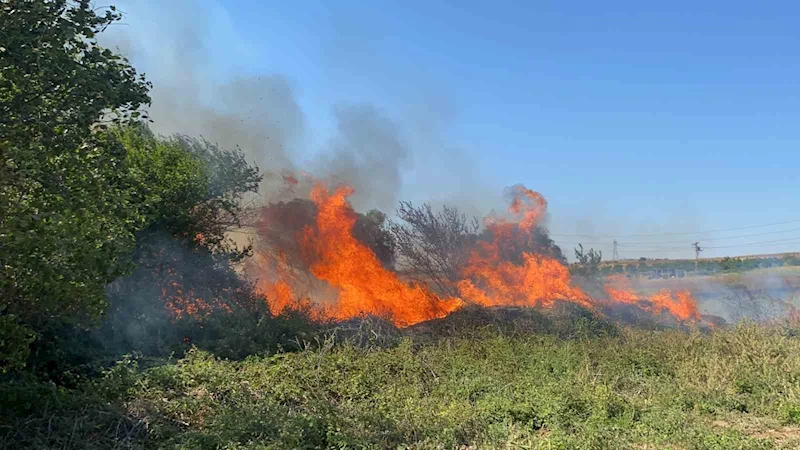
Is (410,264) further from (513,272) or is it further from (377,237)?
(513,272)

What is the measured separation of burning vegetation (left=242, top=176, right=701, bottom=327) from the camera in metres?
20.3

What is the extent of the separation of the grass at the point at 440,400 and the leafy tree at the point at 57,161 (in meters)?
1.90

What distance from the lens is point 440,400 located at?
30.2ft

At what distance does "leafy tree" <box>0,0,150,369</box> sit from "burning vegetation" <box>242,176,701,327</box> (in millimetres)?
10159

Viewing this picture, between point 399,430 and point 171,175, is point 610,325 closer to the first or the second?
point 399,430

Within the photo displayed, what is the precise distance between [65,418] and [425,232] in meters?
20.4

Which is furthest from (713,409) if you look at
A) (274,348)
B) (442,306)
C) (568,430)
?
(442,306)

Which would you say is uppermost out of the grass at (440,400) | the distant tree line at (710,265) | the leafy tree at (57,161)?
the leafy tree at (57,161)

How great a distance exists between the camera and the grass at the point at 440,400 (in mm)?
6992

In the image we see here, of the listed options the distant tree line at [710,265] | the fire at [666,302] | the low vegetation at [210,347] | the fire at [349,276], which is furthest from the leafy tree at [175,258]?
the distant tree line at [710,265]

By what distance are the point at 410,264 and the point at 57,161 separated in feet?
68.4

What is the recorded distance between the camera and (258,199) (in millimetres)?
22453

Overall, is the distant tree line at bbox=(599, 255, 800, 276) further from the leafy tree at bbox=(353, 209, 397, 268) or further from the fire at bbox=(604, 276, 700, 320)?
the leafy tree at bbox=(353, 209, 397, 268)

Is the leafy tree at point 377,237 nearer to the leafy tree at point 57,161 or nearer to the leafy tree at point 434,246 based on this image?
the leafy tree at point 434,246
